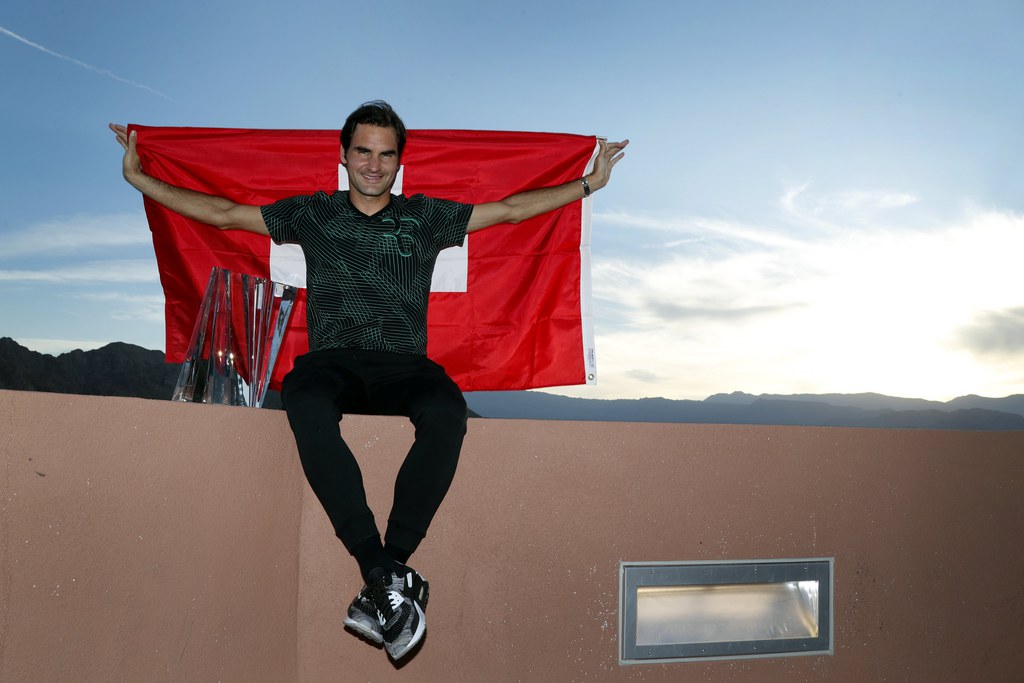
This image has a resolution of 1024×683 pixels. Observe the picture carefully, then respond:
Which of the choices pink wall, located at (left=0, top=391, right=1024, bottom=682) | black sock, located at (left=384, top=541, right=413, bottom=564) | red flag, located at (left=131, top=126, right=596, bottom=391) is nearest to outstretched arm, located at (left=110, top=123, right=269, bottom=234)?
red flag, located at (left=131, top=126, right=596, bottom=391)

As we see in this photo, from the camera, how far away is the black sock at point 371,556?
1712 millimetres

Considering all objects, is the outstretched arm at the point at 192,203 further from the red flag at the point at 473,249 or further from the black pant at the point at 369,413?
the black pant at the point at 369,413

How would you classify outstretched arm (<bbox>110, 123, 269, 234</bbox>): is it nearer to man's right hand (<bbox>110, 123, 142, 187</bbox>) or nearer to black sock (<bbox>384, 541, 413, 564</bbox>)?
man's right hand (<bbox>110, 123, 142, 187</bbox>)

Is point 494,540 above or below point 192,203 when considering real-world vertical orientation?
below

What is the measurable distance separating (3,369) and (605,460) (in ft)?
85.3

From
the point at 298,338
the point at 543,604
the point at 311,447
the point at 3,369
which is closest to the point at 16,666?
the point at 311,447

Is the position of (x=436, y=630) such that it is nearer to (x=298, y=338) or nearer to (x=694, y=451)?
(x=694, y=451)

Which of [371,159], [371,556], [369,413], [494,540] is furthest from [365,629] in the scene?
[371,159]

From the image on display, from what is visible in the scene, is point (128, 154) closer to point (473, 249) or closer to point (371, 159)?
point (371, 159)

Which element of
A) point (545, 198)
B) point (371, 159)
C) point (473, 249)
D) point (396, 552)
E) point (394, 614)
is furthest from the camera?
point (473, 249)

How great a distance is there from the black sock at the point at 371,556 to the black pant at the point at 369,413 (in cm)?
1

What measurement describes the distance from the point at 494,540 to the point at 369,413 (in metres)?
0.42

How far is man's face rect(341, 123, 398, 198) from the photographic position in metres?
2.46

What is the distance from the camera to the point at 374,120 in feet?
8.29
